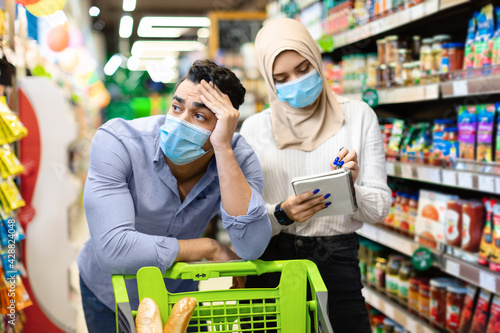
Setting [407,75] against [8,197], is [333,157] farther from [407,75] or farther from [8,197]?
[407,75]

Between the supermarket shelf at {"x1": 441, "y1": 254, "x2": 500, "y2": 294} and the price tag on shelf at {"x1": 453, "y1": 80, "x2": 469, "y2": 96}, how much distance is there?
78 cm

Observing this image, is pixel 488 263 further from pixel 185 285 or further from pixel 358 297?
pixel 185 285

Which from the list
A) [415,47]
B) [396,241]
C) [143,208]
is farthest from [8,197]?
[415,47]

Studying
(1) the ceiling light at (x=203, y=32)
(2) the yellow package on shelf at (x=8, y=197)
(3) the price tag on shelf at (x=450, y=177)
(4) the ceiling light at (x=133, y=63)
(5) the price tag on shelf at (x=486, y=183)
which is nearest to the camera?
(2) the yellow package on shelf at (x=8, y=197)

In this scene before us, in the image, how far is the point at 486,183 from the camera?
7.01 ft

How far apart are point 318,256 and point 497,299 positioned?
3.81 ft

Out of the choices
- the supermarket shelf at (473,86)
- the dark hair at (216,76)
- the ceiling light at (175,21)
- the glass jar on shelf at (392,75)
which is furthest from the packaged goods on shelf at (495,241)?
the ceiling light at (175,21)

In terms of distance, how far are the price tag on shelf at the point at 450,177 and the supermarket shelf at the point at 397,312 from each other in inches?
31.2

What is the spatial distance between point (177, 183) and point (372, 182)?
638mm

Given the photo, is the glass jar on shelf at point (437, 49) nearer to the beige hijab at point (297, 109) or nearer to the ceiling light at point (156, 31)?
the beige hijab at point (297, 109)

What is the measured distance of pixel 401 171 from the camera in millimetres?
2771

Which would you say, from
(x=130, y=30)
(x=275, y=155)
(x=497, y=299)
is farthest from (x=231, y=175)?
(x=130, y=30)

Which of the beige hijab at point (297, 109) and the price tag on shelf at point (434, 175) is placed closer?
the beige hijab at point (297, 109)

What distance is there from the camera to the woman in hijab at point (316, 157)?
5.52 ft
